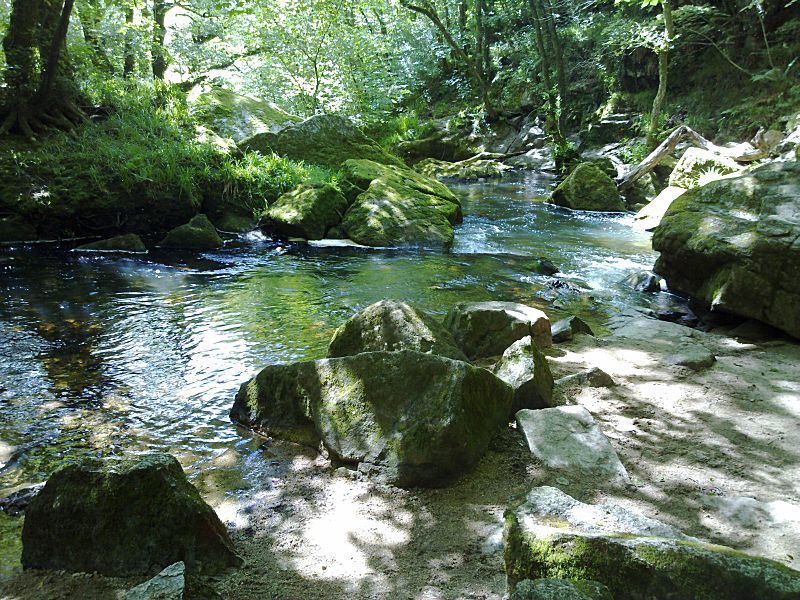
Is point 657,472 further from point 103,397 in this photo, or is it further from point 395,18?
point 395,18

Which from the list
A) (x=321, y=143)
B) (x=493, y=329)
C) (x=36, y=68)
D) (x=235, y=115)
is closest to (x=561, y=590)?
(x=493, y=329)

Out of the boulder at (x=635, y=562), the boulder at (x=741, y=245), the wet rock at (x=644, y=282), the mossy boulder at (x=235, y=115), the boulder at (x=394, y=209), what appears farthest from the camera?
the mossy boulder at (x=235, y=115)

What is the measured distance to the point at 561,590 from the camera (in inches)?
66.8

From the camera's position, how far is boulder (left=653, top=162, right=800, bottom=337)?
5.33 m

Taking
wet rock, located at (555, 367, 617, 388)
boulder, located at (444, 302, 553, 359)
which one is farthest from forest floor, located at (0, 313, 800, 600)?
boulder, located at (444, 302, 553, 359)

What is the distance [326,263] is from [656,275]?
189 inches

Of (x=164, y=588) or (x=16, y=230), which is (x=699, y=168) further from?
(x=164, y=588)

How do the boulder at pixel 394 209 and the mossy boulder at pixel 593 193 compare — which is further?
the mossy boulder at pixel 593 193

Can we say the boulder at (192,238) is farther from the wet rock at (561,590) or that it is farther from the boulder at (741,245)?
the wet rock at (561,590)

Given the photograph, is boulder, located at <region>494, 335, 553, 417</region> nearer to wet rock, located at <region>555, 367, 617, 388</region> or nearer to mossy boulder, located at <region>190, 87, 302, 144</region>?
wet rock, located at <region>555, 367, 617, 388</region>

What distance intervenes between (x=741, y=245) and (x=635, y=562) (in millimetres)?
5010

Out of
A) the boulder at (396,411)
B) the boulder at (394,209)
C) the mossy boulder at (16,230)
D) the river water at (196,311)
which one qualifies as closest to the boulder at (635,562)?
the boulder at (396,411)

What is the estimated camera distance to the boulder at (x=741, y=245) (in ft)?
17.5

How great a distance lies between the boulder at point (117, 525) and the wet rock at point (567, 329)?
392cm
